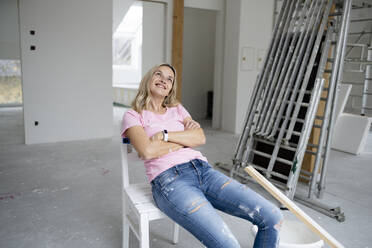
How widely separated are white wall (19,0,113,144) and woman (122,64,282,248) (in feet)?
11.5

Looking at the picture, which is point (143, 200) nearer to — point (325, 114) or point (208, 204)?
point (208, 204)

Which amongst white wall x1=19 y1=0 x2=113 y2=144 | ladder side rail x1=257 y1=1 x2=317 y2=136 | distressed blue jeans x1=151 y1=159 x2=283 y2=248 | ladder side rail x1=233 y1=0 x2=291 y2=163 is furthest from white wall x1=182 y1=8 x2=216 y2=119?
distressed blue jeans x1=151 y1=159 x2=283 y2=248

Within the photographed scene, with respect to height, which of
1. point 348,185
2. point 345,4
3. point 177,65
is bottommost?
point 348,185

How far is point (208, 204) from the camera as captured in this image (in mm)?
1682

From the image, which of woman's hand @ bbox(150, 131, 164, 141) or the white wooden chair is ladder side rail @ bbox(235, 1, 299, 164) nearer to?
the white wooden chair

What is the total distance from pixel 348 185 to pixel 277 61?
1543mm

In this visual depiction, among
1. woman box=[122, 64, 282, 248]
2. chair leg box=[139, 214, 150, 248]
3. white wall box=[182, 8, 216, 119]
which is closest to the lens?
woman box=[122, 64, 282, 248]

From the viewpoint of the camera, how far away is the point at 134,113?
200 cm

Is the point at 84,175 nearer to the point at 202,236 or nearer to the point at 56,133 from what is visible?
the point at 56,133

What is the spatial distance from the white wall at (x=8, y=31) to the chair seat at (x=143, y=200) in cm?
775

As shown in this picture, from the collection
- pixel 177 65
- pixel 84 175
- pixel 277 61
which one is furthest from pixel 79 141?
pixel 277 61

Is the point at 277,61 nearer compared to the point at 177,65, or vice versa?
the point at 277,61

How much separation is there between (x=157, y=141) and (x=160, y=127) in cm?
17

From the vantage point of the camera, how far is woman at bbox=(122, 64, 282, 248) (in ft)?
5.31
